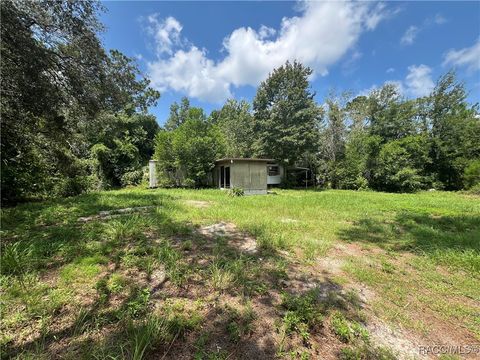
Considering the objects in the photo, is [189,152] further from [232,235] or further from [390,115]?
[390,115]

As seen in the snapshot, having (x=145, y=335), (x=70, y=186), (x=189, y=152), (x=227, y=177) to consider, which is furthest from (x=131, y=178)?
(x=145, y=335)

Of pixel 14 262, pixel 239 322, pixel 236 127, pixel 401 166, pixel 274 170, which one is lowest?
pixel 239 322

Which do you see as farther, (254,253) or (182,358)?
(254,253)

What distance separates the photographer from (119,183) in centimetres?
2166

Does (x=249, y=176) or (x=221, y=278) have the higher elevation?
(x=249, y=176)

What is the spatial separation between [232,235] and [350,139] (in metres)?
21.8

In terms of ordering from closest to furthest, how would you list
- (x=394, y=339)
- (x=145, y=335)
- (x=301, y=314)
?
(x=145, y=335), (x=394, y=339), (x=301, y=314)

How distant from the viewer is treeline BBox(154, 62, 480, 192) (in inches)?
733

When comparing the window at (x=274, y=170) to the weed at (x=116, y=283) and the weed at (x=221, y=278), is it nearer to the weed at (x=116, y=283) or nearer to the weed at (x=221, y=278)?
the weed at (x=221, y=278)

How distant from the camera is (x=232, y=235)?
5363mm

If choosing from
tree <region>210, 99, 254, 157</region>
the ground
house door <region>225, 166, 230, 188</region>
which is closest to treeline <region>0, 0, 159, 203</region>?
the ground

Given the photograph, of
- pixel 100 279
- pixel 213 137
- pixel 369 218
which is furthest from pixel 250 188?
pixel 100 279

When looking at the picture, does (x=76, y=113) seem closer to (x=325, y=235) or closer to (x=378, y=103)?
(x=325, y=235)

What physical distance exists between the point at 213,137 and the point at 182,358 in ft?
56.4
